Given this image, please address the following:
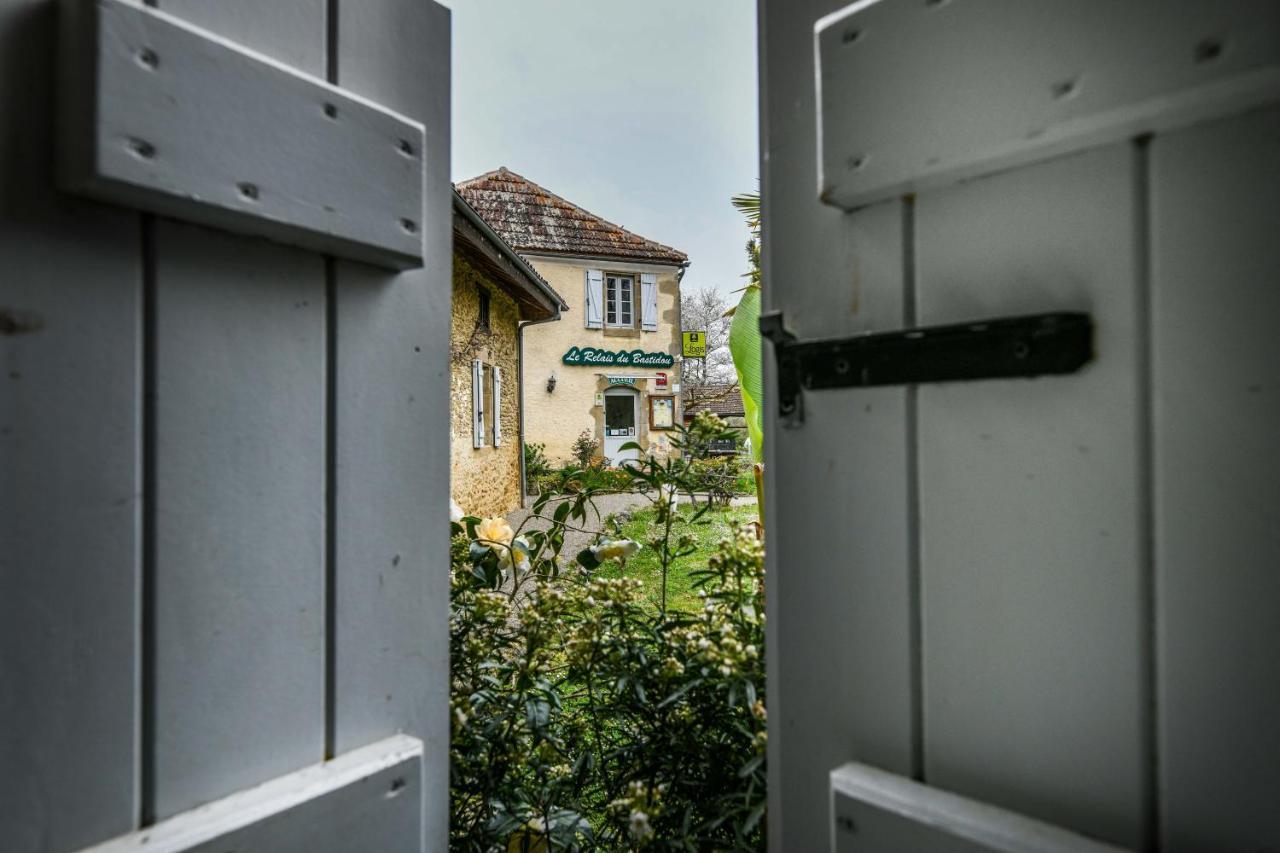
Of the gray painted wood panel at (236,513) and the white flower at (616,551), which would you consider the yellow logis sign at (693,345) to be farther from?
the gray painted wood panel at (236,513)

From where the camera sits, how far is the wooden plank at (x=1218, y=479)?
0.46 meters

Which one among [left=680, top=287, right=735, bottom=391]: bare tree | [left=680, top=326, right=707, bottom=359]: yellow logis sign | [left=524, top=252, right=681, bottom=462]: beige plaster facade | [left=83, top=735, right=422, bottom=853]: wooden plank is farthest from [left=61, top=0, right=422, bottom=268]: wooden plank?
[left=680, top=287, right=735, bottom=391]: bare tree

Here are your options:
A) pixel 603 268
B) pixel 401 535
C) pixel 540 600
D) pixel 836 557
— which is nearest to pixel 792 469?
pixel 836 557

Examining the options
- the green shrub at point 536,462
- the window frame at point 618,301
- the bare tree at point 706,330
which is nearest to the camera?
the green shrub at point 536,462

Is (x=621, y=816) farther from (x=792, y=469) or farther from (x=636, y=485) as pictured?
(x=792, y=469)

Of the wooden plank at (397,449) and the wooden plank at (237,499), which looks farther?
the wooden plank at (397,449)

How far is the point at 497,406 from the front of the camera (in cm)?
880

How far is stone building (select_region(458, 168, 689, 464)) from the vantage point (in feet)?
43.8

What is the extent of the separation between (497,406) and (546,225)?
6070mm

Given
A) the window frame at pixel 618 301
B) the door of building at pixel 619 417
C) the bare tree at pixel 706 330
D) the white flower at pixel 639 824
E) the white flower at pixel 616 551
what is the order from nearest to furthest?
the white flower at pixel 639 824, the white flower at pixel 616 551, the window frame at pixel 618 301, the door of building at pixel 619 417, the bare tree at pixel 706 330

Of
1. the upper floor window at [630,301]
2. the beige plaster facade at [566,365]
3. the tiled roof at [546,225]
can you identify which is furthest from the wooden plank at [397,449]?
the upper floor window at [630,301]

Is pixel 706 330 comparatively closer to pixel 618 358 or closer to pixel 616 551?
pixel 618 358

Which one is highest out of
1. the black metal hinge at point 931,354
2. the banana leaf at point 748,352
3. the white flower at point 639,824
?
the banana leaf at point 748,352

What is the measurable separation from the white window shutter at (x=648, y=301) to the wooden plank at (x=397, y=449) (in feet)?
A: 45.1
